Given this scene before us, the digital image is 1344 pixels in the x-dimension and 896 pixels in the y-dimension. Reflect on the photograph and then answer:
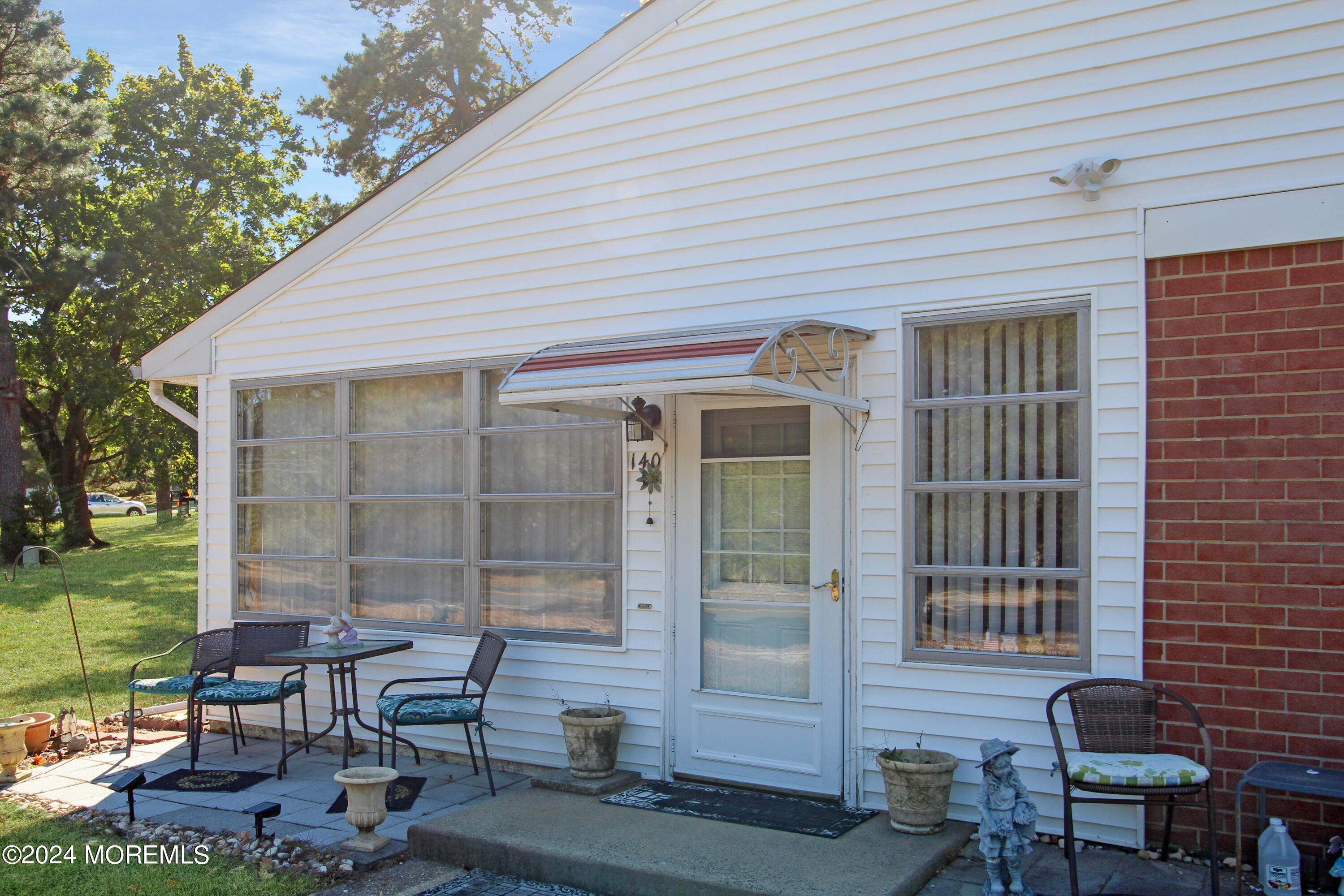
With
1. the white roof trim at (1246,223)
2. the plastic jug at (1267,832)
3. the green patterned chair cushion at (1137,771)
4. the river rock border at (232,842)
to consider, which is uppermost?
the white roof trim at (1246,223)

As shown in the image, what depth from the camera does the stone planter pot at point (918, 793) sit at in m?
4.41

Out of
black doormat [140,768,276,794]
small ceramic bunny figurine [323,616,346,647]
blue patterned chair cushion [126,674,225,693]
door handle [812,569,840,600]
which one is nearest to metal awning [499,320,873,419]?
door handle [812,569,840,600]

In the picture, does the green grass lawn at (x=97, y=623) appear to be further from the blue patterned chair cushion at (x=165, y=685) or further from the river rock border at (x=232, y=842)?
the blue patterned chair cushion at (x=165, y=685)

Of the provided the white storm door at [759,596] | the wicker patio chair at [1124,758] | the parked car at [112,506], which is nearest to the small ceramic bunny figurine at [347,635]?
the white storm door at [759,596]

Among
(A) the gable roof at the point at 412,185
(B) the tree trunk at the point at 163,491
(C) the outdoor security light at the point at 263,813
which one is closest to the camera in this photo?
(C) the outdoor security light at the point at 263,813

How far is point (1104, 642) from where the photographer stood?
14.4 feet

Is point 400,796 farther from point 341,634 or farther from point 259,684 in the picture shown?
point 259,684

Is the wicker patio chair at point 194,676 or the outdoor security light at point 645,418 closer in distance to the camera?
the outdoor security light at point 645,418

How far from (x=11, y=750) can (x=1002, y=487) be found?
19.6 ft

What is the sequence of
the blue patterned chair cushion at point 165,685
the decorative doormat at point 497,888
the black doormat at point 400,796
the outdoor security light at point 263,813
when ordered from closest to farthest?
the decorative doormat at point 497,888 → the outdoor security light at point 263,813 → the black doormat at point 400,796 → the blue patterned chair cushion at point 165,685

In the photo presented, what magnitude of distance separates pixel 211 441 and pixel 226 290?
15.5 m

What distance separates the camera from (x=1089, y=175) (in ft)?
14.4

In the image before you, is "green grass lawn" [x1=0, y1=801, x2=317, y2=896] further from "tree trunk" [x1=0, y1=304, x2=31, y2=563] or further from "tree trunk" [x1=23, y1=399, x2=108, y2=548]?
"tree trunk" [x1=23, y1=399, x2=108, y2=548]

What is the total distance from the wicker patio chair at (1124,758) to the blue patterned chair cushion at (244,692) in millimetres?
4683
